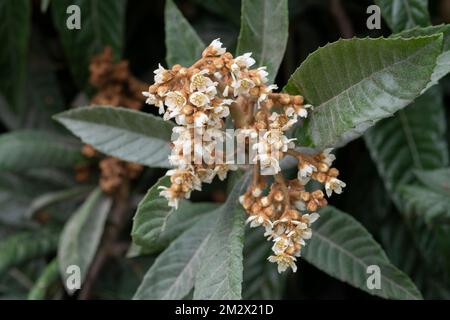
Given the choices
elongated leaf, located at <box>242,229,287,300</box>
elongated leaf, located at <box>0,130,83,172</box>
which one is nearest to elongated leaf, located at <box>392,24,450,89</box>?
elongated leaf, located at <box>242,229,287,300</box>

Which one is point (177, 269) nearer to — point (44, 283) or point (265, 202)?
point (265, 202)

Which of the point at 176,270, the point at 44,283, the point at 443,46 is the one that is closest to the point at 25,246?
the point at 44,283

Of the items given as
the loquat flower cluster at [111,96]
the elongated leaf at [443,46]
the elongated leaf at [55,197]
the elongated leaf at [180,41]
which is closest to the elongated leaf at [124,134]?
the elongated leaf at [180,41]

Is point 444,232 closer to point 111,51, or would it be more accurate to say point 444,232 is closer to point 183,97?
point 183,97

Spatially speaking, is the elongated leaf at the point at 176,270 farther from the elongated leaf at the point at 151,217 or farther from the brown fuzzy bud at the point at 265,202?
the brown fuzzy bud at the point at 265,202

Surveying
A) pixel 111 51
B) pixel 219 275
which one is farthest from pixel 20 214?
pixel 219 275

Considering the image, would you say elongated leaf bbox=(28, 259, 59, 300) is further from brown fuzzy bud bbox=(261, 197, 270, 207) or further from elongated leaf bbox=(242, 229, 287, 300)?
brown fuzzy bud bbox=(261, 197, 270, 207)
